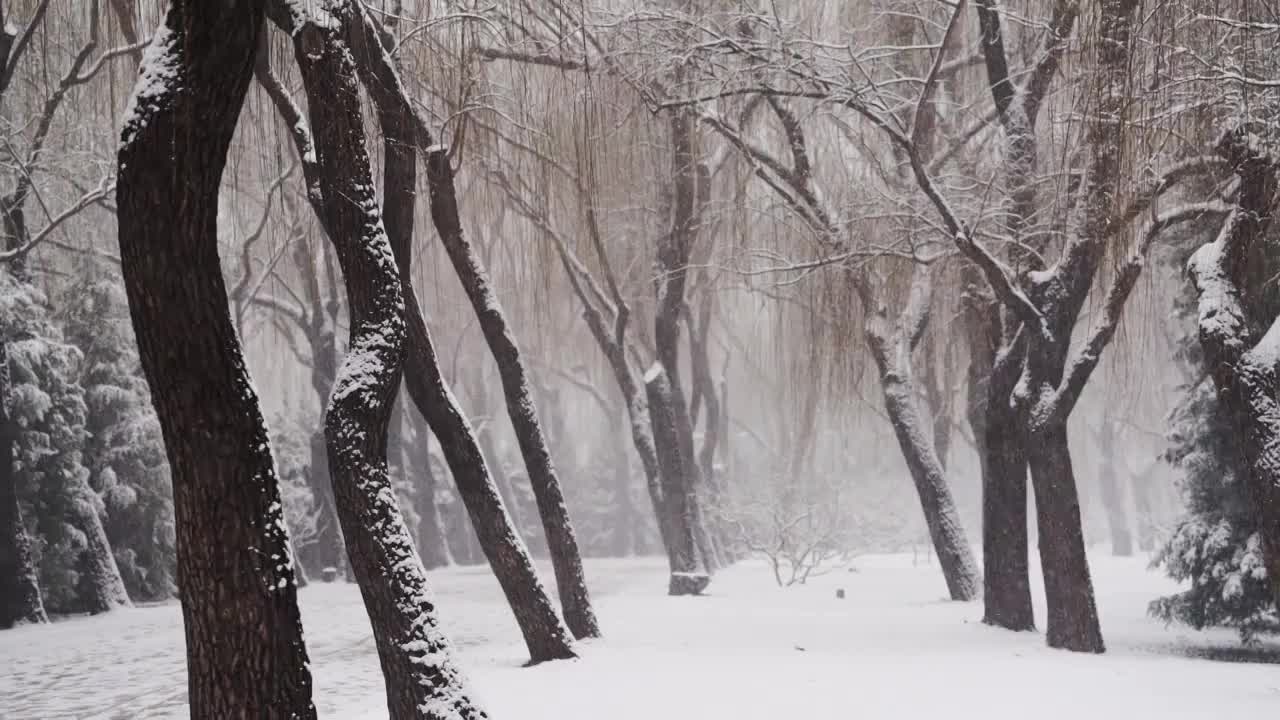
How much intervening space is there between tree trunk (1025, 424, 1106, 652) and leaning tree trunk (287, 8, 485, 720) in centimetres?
580

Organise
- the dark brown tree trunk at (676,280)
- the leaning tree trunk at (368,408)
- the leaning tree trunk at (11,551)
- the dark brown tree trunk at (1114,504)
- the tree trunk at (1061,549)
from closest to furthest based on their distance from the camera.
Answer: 1. the leaning tree trunk at (368,408)
2. the tree trunk at (1061,549)
3. the leaning tree trunk at (11,551)
4. the dark brown tree trunk at (676,280)
5. the dark brown tree trunk at (1114,504)

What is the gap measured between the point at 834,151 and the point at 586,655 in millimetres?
8698

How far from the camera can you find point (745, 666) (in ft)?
26.4

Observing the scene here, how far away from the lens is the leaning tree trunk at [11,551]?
13.4 metres

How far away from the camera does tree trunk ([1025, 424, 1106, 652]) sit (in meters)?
9.16

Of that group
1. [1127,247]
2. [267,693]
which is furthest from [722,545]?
[267,693]

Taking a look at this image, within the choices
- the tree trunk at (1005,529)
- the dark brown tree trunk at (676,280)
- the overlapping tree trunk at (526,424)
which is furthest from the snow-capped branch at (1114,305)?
the dark brown tree trunk at (676,280)

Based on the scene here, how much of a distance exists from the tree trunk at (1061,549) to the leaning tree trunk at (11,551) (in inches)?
474

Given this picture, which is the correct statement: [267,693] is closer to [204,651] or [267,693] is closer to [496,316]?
[204,651]

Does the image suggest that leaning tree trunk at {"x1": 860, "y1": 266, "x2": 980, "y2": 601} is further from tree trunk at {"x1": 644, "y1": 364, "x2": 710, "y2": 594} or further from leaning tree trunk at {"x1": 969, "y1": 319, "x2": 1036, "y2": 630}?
tree trunk at {"x1": 644, "y1": 364, "x2": 710, "y2": 594}

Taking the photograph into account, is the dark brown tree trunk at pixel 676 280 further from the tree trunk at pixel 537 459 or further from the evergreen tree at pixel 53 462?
the evergreen tree at pixel 53 462

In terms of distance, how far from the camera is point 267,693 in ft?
12.1

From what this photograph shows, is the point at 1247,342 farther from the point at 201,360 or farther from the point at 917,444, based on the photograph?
the point at 201,360

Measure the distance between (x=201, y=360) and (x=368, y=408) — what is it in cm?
195
